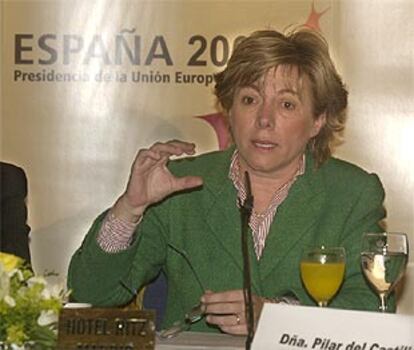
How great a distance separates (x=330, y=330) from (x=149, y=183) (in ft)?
2.91

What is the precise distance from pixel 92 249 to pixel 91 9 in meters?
1.36

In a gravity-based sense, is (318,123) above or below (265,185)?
above

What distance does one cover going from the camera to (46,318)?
1602 millimetres

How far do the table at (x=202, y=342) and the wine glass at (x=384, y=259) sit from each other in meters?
0.29

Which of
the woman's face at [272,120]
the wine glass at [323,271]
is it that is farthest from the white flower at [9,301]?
the woman's face at [272,120]

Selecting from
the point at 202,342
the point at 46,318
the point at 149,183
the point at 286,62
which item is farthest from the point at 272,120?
the point at 46,318

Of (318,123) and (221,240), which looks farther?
(318,123)

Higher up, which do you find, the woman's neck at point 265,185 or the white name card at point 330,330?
the woman's neck at point 265,185

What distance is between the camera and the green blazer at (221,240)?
8.23ft

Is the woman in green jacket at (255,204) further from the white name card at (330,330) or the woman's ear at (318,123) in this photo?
the white name card at (330,330)

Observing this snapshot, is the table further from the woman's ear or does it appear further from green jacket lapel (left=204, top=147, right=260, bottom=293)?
the woman's ear

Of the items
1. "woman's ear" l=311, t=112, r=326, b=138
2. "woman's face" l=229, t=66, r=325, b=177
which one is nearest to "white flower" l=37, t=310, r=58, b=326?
"woman's face" l=229, t=66, r=325, b=177

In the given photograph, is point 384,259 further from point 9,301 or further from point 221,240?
point 9,301

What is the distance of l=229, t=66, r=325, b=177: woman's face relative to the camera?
2598 mm
